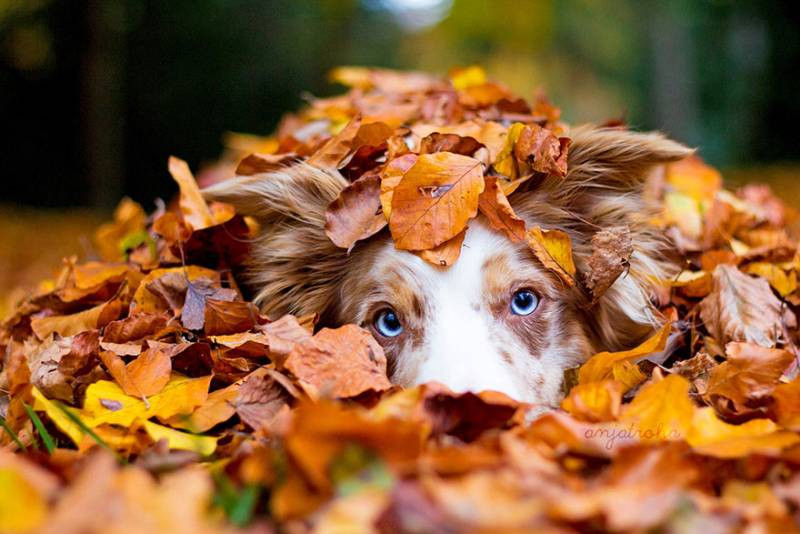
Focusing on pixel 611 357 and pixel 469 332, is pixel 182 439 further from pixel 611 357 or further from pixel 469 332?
pixel 611 357

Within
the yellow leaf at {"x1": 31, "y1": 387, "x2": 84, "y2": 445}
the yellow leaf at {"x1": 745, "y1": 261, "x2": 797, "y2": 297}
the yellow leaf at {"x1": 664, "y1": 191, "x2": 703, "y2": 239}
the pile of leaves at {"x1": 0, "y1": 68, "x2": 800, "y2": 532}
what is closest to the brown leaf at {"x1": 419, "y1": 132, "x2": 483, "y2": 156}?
the pile of leaves at {"x1": 0, "y1": 68, "x2": 800, "y2": 532}

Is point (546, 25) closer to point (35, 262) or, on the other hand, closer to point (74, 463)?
point (35, 262)

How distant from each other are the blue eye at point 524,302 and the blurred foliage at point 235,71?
10.9 metres

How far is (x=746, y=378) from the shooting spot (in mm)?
2250

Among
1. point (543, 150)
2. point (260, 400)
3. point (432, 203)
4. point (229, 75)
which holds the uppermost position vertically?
point (543, 150)

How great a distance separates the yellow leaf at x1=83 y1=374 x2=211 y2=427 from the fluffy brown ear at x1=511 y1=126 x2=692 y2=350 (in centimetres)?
127

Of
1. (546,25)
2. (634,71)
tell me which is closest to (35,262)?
(546,25)

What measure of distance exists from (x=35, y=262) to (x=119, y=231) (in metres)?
4.34

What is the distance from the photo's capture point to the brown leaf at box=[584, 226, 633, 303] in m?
2.67

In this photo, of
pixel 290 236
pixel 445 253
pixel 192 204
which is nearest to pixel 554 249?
pixel 445 253

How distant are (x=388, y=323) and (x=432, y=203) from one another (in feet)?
1.49

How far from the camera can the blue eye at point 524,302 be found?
8.82 ft

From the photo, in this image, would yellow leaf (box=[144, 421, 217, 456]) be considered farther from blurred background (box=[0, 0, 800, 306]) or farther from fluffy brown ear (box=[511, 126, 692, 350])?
blurred background (box=[0, 0, 800, 306])

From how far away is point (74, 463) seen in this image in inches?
67.8
